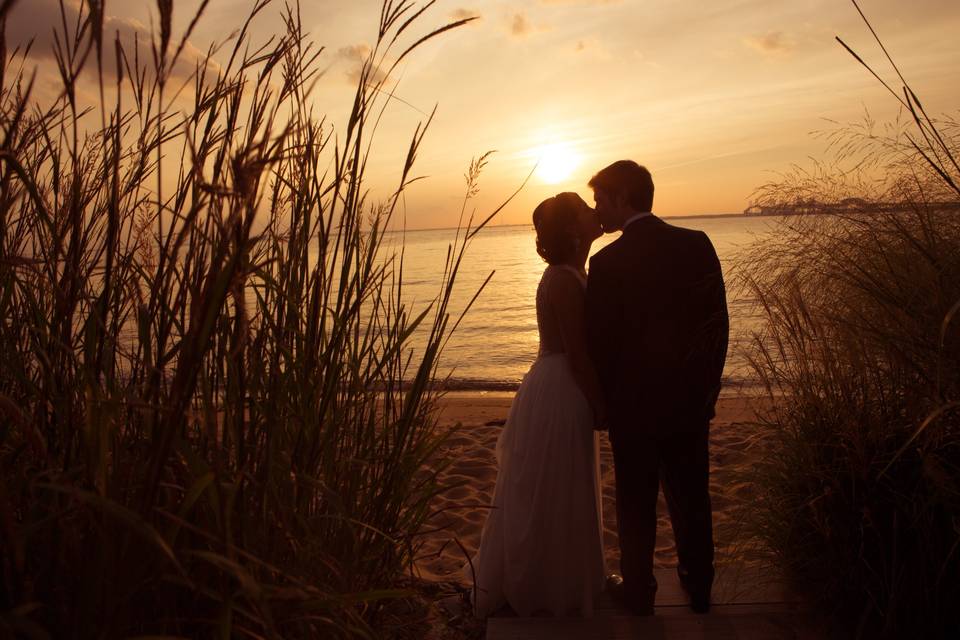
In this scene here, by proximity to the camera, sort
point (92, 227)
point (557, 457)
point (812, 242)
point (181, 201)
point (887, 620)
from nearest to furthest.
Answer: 1. point (181, 201)
2. point (92, 227)
3. point (887, 620)
4. point (812, 242)
5. point (557, 457)

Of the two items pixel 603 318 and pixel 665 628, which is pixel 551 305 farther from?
pixel 665 628

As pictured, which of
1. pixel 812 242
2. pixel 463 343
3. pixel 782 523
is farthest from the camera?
pixel 463 343

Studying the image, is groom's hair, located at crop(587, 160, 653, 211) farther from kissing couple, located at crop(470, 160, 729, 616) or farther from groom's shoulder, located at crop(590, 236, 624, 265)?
groom's shoulder, located at crop(590, 236, 624, 265)

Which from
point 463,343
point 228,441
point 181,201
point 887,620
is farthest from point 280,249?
point 463,343

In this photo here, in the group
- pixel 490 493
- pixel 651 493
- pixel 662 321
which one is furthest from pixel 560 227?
pixel 490 493

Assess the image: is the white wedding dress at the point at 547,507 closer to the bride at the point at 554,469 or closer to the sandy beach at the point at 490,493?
the bride at the point at 554,469

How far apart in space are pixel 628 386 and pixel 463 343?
1287 centimetres

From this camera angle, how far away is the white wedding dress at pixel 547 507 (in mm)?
2967

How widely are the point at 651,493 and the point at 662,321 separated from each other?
2.45 ft

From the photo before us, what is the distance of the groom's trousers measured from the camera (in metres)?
2.88

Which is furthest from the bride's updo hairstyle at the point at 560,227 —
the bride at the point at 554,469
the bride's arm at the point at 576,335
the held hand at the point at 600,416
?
the held hand at the point at 600,416

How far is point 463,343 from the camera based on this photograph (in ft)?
51.8

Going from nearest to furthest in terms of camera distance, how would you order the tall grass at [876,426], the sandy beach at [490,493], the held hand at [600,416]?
the tall grass at [876,426] → the sandy beach at [490,493] → the held hand at [600,416]

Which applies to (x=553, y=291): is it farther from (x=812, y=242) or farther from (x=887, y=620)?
(x=887, y=620)
